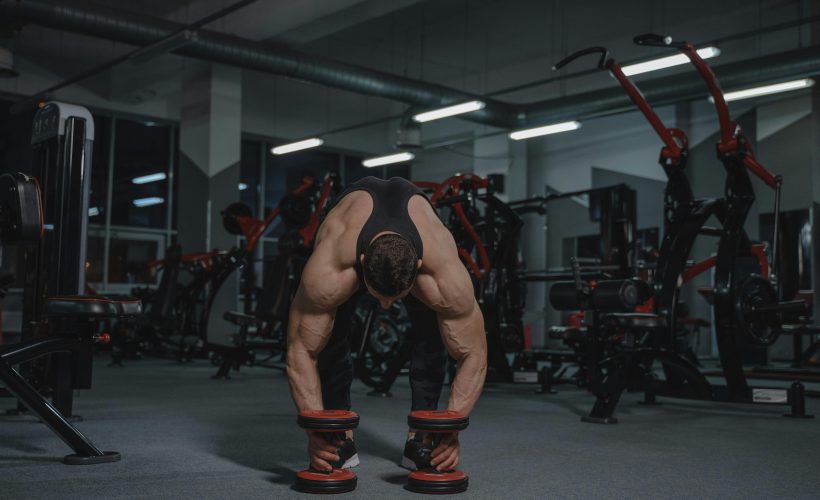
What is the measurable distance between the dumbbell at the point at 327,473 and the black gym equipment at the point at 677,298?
2.11m

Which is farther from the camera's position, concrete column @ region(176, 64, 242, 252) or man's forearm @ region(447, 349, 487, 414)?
concrete column @ region(176, 64, 242, 252)

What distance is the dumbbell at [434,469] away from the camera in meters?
2.33

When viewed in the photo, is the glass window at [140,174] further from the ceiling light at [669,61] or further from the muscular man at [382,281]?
the muscular man at [382,281]

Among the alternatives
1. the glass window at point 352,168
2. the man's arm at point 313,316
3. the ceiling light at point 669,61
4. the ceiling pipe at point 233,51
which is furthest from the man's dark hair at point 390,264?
the glass window at point 352,168

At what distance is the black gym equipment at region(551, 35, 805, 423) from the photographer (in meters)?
4.34

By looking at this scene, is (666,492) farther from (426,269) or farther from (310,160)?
(310,160)

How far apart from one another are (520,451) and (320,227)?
4.31 feet

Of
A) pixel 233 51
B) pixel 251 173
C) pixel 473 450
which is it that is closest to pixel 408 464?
pixel 473 450

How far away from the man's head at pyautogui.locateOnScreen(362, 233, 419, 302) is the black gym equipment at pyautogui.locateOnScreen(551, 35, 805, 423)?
219 cm

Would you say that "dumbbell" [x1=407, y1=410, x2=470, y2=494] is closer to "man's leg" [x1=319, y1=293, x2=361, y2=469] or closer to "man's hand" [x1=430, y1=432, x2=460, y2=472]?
"man's hand" [x1=430, y1=432, x2=460, y2=472]

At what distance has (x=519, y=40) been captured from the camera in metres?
11.3

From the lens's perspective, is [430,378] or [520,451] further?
[520,451]

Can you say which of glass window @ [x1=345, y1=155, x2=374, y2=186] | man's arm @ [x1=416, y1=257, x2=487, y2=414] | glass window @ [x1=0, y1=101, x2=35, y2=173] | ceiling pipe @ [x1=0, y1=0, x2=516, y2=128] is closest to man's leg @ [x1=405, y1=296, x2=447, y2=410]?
man's arm @ [x1=416, y1=257, x2=487, y2=414]

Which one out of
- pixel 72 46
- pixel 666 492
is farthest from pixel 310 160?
pixel 666 492
